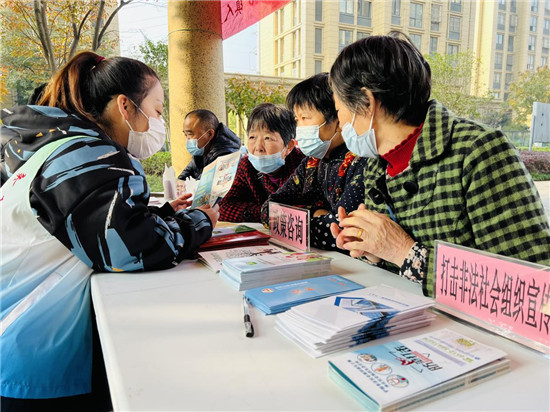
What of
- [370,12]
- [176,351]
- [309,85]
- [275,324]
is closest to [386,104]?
[309,85]

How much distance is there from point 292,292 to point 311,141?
0.89 meters

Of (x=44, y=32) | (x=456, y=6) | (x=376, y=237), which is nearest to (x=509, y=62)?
(x=456, y=6)

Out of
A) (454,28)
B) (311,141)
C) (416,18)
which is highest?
(416,18)

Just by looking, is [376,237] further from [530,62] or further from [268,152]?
[530,62]

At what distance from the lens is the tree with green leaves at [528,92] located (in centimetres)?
226

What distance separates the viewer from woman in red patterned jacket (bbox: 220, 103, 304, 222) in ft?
6.60

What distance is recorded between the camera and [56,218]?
37.2 inches

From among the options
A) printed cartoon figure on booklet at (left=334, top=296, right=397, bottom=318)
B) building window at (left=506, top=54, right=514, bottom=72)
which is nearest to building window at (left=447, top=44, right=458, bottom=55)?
building window at (left=506, top=54, right=514, bottom=72)

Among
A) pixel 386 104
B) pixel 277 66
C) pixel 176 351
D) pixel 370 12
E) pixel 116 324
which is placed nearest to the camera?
pixel 176 351

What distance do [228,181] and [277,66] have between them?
3.89 metres

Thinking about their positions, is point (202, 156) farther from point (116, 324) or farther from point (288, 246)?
point (116, 324)

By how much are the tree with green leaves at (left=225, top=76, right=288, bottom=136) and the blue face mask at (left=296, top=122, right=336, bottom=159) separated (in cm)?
278

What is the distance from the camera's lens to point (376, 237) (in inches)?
39.5

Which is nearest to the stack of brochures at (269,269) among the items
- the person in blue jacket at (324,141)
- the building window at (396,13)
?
the person in blue jacket at (324,141)
